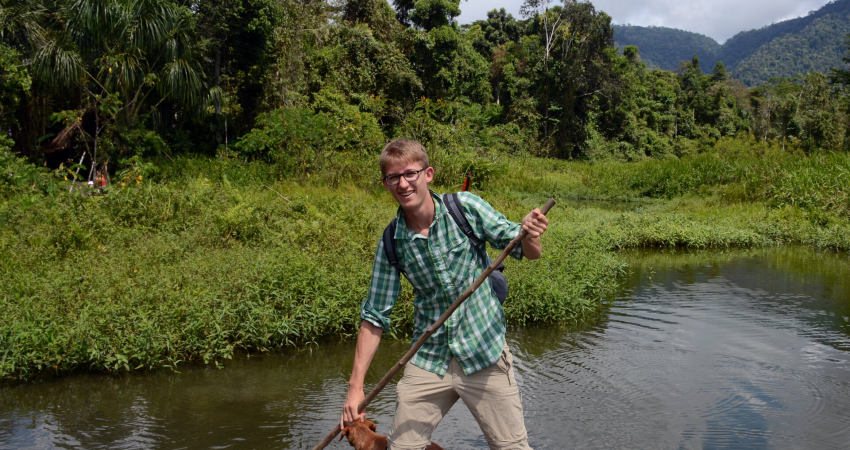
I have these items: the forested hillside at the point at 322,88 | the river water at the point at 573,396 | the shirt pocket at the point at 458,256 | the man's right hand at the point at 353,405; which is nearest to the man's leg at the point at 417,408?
the man's right hand at the point at 353,405

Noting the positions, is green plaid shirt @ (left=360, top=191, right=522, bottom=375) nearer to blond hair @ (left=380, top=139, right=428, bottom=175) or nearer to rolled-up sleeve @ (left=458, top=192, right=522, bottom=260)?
rolled-up sleeve @ (left=458, top=192, right=522, bottom=260)

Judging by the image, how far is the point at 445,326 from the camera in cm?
228

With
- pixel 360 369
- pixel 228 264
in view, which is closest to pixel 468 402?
pixel 360 369

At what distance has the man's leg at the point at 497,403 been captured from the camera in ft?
7.40

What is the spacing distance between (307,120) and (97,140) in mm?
3875

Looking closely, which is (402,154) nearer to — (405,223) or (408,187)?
(408,187)

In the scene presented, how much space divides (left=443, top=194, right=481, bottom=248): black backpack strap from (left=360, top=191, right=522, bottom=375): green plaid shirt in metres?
0.01

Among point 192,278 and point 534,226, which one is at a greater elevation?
point 534,226

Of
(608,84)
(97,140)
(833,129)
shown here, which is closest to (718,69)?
(833,129)

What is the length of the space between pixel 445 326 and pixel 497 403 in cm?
33

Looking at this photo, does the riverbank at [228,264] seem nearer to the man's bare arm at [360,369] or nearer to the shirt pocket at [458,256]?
the man's bare arm at [360,369]

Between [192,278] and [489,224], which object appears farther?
[192,278]

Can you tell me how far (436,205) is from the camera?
92.4 inches

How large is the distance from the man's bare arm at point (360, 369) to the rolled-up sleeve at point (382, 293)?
0.11ft
